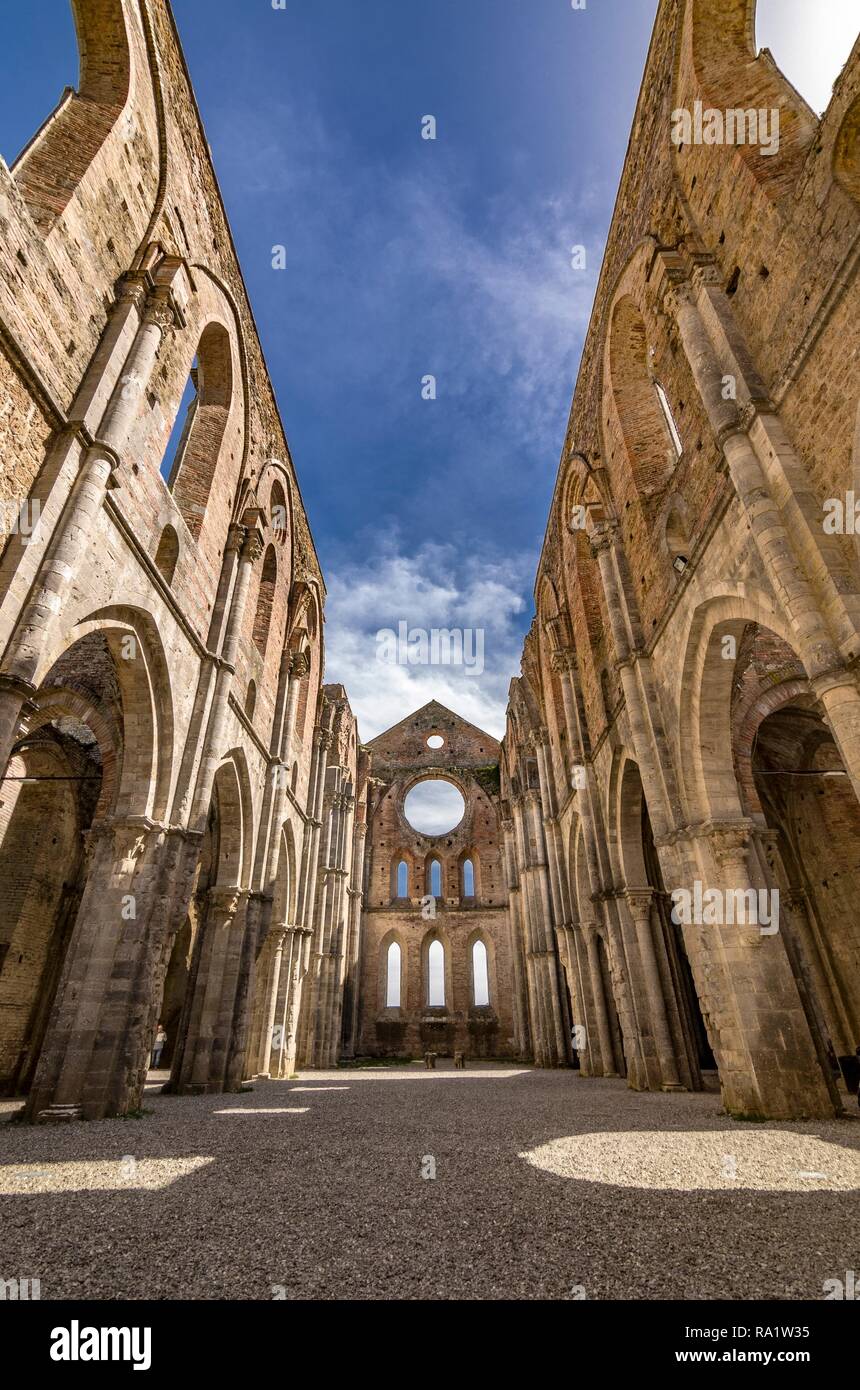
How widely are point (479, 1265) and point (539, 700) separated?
2107 cm

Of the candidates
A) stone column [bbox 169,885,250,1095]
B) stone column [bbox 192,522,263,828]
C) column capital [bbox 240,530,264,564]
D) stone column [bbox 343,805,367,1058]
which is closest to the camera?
stone column [bbox 192,522,263,828]

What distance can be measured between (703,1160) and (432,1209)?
2.69m

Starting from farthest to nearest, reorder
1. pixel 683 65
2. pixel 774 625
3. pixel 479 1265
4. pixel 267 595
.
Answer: pixel 267 595 → pixel 683 65 → pixel 774 625 → pixel 479 1265

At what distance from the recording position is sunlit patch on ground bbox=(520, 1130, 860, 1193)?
4.39m

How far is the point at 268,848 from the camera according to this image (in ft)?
46.0

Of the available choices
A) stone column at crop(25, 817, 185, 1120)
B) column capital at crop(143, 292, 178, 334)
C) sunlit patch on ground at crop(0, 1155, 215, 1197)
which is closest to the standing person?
stone column at crop(25, 817, 185, 1120)

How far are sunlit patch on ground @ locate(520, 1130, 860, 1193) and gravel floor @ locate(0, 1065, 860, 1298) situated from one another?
0.10 feet

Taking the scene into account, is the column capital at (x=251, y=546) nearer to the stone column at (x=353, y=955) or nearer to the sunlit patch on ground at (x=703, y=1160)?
the sunlit patch on ground at (x=703, y=1160)

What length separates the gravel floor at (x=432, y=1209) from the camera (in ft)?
8.93

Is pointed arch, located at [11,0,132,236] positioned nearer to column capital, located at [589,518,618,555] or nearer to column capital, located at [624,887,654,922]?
column capital, located at [589,518,618,555]

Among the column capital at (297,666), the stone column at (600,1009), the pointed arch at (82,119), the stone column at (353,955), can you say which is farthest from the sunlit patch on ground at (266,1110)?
the stone column at (353,955)

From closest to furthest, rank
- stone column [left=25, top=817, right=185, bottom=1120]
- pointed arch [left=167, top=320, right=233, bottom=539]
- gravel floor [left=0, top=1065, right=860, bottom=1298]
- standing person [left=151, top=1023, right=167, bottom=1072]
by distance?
gravel floor [left=0, top=1065, right=860, bottom=1298]
stone column [left=25, top=817, right=185, bottom=1120]
pointed arch [left=167, top=320, right=233, bottom=539]
standing person [left=151, top=1023, right=167, bottom=1072]
